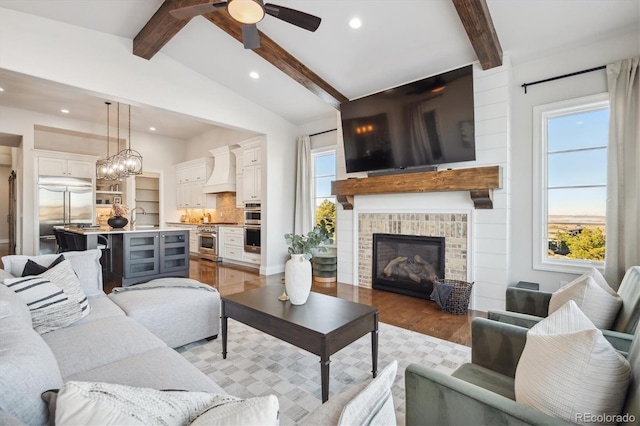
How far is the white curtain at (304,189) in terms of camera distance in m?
6.14

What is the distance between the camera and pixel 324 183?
6.12 meters

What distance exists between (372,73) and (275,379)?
3.88m

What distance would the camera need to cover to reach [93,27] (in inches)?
151

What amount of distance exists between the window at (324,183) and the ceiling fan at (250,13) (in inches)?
128

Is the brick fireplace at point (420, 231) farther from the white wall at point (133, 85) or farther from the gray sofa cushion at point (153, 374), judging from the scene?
the gray sofa cushion at point (153, 374)

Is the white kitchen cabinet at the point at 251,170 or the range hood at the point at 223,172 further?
the range hood at the point at 223,172

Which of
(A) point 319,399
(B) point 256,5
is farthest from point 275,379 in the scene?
(B) point 256,5

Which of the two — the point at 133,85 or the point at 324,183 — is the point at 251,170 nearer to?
the point at 324,183

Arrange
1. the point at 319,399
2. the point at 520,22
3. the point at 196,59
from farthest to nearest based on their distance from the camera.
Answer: the point at 196,59, the point at 520,22, the point at 319,399

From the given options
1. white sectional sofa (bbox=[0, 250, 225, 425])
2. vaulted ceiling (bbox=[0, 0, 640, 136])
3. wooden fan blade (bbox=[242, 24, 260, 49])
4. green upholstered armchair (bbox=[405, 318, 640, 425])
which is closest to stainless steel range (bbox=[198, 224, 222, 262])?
vaulted ceiling (bbox=[0, 0, 640, 136])

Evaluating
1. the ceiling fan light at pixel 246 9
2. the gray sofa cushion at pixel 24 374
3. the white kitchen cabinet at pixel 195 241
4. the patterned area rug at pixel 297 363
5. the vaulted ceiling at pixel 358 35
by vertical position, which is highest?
the vaulted ceiling at pixel 358 35

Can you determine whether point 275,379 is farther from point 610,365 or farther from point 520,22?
point 520,22

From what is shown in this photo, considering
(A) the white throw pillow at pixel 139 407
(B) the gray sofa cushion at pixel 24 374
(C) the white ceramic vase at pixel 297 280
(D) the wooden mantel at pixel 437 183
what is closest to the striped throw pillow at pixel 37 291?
(B) the gray sofa cushion at pixel 24 374

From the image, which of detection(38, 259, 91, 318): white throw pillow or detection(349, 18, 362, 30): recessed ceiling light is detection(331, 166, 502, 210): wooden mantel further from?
detection(38, 259, 91, 318): white throw pillow
